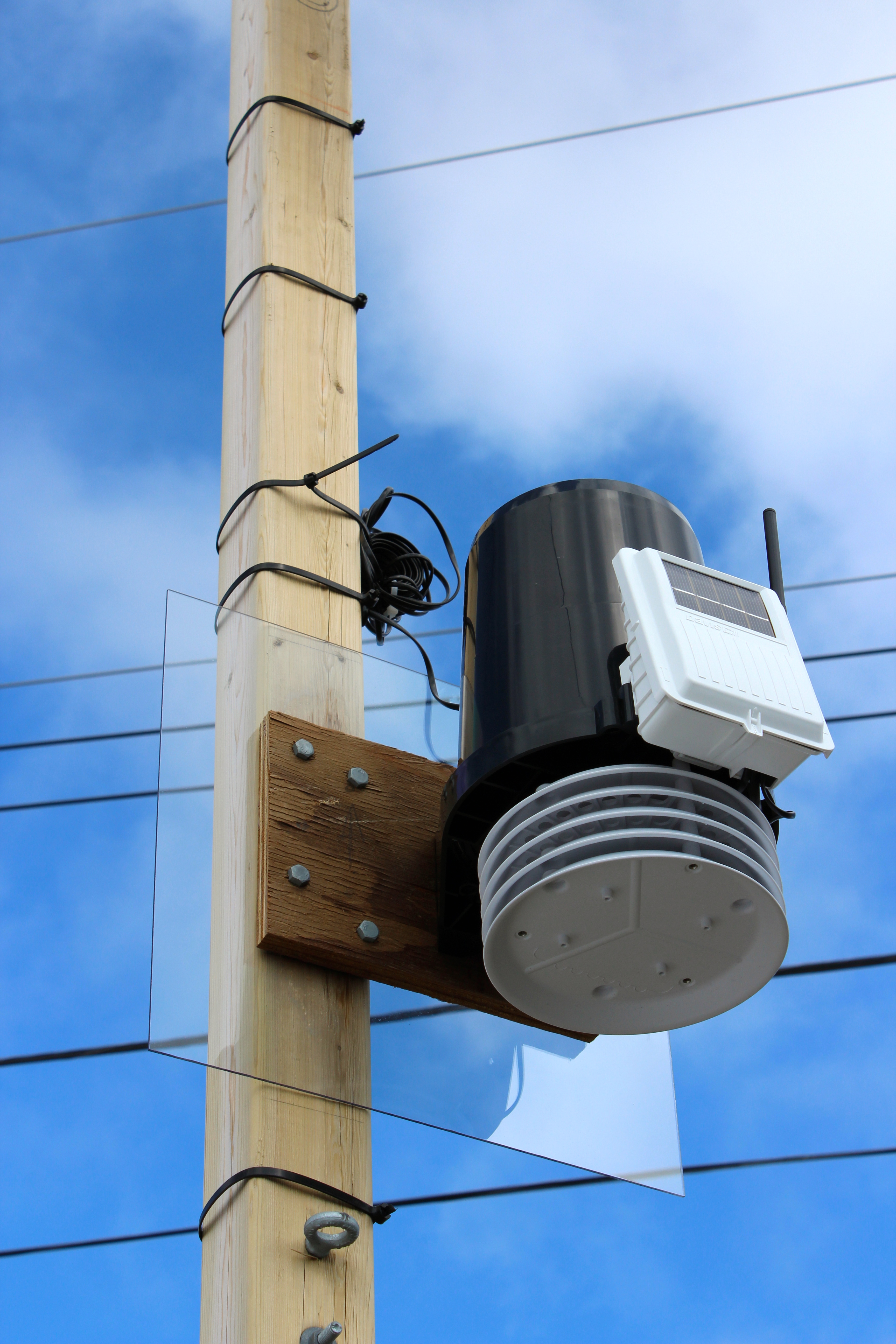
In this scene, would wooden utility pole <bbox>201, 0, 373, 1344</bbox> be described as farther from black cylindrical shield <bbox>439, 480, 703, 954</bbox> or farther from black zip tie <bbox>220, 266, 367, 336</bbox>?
black cylindrical shield <bbox>439, 480, 703, 954</bbox>

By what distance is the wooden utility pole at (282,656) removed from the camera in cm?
115

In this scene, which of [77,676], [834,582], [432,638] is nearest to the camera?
[432,638]

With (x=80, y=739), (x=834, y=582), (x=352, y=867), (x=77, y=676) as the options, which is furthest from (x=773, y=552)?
(x=77, y=676)

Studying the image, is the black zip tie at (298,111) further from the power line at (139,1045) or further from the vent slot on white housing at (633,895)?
the power line at (139,1045)

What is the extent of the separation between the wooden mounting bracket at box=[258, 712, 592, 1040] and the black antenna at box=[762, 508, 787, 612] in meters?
0.39

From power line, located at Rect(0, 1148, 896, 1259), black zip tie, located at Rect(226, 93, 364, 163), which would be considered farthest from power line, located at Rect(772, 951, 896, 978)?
black zip tie, located at Rect(226, 93, 364, 163)

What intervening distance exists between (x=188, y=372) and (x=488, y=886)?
671 centimetres

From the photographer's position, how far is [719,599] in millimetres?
1147

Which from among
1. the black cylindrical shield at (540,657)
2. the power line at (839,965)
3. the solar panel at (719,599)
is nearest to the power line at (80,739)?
the power line at (839,965)

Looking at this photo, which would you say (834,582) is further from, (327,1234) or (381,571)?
(327,1234)

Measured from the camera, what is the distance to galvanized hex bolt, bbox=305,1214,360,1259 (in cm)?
113

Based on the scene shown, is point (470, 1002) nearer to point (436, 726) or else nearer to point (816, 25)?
point (436, 726)

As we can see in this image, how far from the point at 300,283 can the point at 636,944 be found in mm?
1020

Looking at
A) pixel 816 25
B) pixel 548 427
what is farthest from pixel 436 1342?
pixel 816 25
